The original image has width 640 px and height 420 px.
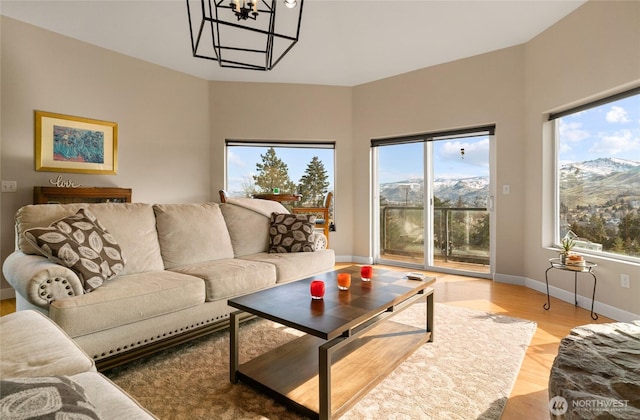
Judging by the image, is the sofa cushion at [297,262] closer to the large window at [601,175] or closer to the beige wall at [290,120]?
the beige wall at [290,120]

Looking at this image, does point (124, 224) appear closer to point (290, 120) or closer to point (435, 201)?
point (290, 120)

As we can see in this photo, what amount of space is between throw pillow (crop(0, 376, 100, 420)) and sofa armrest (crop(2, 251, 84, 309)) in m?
1.29

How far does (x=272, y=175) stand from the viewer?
17.7ft

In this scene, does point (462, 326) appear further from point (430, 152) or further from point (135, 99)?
point (135, 99)

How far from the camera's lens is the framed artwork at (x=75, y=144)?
364 cm

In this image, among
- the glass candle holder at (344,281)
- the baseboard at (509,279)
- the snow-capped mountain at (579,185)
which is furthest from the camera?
the baseboard at (509,279)

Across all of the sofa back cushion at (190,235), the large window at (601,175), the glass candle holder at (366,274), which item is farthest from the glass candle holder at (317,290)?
the large window at (601,175)

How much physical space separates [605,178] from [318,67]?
3.63 m

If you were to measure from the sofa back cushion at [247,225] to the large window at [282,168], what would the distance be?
1.81m

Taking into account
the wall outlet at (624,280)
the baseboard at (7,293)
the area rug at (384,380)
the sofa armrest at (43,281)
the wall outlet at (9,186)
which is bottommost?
the area rug at (384,380)

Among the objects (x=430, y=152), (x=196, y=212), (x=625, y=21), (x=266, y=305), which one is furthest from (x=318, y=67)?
(x=266, y=305)

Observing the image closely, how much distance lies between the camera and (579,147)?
11.0ft

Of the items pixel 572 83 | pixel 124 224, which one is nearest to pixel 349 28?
pixel 572 83

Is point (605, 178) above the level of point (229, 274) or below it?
above
